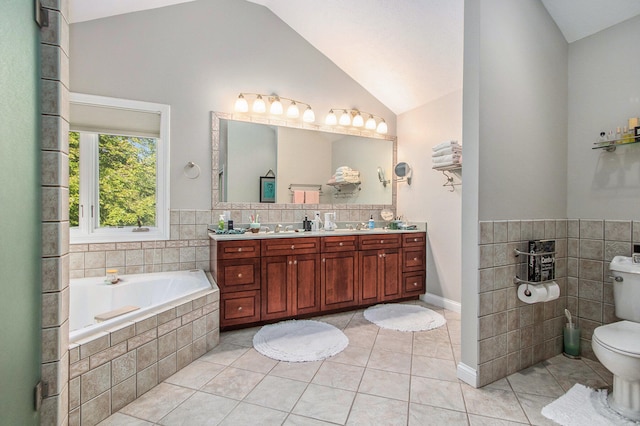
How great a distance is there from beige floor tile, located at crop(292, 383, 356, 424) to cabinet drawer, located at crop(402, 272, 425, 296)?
6.34ft

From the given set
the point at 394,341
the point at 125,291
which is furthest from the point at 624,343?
the point at 125,291

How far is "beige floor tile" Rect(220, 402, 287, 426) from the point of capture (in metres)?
1.54

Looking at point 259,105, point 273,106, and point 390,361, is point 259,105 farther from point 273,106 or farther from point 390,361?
point 390,361

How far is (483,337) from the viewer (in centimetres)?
189

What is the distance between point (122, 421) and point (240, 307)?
1207mm

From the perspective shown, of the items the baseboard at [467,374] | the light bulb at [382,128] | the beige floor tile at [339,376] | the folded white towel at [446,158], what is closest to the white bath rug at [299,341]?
the beige floor tile at [339,376]

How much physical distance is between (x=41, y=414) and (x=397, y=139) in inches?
163

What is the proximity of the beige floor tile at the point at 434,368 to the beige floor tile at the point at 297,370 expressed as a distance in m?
0.69

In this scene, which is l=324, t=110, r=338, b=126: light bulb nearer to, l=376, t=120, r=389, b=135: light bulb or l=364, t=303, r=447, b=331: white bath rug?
l=376, t=120, r=389, b=135: light bulb

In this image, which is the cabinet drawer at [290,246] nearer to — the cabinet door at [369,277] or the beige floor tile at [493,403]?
the cabinet door at [369,277]

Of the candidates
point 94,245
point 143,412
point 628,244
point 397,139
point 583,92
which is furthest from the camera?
point 397,139

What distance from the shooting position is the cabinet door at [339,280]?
3068 mm

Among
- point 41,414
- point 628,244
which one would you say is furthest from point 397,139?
point 41,414

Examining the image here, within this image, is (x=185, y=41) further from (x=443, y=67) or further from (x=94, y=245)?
(x=443, y=67)
